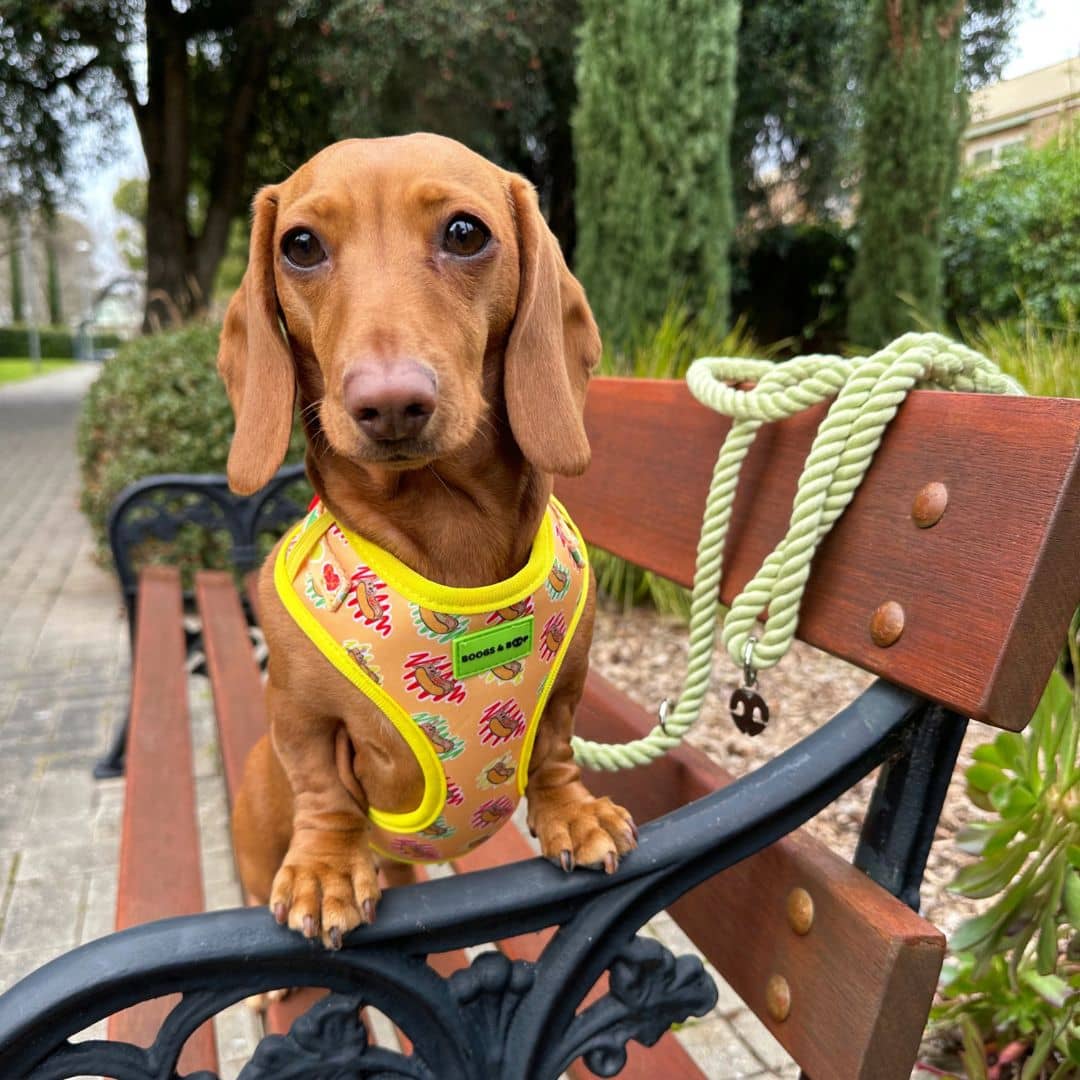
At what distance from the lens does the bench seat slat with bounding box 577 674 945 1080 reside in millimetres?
947

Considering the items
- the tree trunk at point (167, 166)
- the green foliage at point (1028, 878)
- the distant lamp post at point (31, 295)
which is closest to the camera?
the green foliage at point (1028, 878)

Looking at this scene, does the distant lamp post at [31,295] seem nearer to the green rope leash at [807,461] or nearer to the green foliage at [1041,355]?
the green foliage at [1041,355]

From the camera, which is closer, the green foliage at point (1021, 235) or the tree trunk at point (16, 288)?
the green foliage at point (1021, 235)

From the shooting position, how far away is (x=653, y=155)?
561 centimetres

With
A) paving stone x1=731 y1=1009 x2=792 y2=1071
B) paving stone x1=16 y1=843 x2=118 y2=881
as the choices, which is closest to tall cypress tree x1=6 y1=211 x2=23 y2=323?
paving stone x1=16 y1=843 x2=118 y2=881

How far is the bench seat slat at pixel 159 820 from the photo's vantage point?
1.29 m

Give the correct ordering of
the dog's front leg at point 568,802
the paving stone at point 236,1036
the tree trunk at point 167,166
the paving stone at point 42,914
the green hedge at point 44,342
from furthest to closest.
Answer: the green hedge at point 44,342
the tree trunk at point 167,166
the paving stone at point 42,914
the paving stone at point 236,1036
the dog's front leg at point 568,802

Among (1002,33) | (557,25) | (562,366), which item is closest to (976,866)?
(562,366)

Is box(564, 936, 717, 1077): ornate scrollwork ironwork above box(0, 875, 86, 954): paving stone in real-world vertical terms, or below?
above

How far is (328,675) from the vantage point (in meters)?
1.21

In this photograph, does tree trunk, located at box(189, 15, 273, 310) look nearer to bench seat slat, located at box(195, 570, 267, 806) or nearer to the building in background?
bench seat slat, located at box(195, 570, 267, 806)

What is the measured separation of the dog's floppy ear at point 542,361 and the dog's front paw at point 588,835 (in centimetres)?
44

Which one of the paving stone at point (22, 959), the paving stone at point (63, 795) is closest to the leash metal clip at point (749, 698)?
the paving stone at point (22, 959)

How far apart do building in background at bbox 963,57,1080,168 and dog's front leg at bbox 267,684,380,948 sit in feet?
9.02
